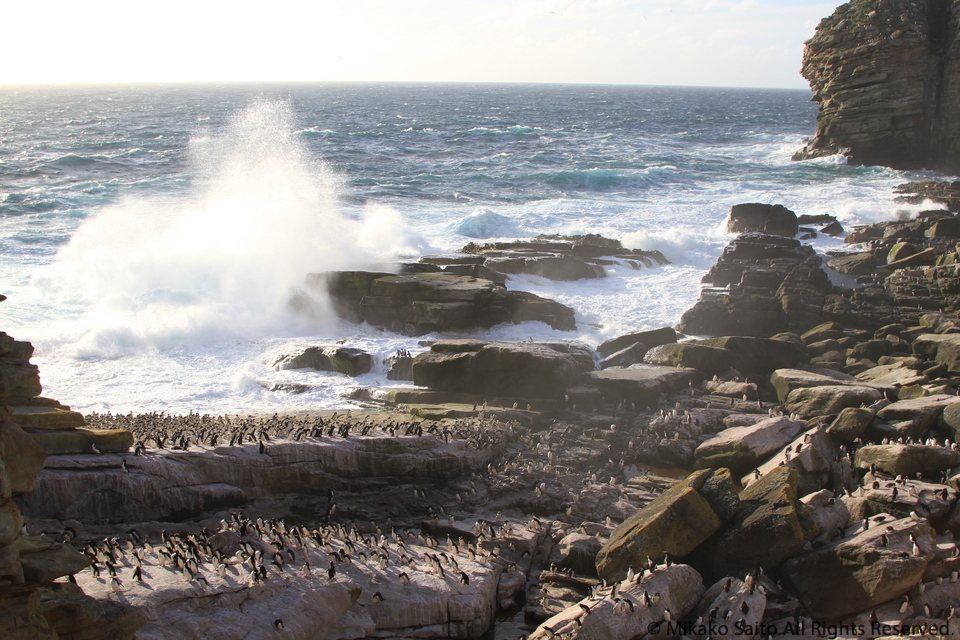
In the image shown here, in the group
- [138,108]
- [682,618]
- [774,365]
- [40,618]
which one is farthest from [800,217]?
[138,108]

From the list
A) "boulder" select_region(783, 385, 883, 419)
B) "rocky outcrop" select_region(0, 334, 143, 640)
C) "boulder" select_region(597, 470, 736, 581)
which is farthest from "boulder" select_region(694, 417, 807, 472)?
"rocky outcrop" select_region(0, 334, 143, 640)

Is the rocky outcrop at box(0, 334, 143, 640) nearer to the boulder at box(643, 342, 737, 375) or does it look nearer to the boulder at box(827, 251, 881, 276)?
the boulder at box(643, 342, 737, 375)

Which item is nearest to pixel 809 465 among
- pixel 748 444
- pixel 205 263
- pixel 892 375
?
pixel 748 444

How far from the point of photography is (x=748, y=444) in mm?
14719

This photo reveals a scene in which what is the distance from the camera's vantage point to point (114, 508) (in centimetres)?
1234

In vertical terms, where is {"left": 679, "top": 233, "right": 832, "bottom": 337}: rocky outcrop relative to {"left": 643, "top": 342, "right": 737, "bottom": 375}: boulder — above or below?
above

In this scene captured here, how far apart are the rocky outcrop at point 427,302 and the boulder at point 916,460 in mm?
12285

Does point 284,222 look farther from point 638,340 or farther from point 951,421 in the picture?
point 951,421

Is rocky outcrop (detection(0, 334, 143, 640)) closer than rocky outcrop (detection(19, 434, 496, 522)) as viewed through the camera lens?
Yes

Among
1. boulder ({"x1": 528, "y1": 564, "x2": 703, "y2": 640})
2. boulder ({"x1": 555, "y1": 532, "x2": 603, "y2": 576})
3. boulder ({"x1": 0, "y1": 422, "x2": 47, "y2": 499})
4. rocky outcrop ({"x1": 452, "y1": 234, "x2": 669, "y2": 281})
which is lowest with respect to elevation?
boulder ({"x1": 555, "y1": 532, "x2": 603, "y2": 576})

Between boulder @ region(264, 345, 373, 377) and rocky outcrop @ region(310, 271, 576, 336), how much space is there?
112 inches

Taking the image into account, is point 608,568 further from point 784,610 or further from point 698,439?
point 698,439

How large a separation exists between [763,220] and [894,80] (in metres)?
→ 21.8

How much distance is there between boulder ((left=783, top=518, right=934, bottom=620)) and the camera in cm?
1024
